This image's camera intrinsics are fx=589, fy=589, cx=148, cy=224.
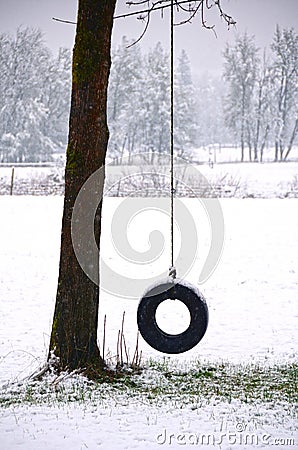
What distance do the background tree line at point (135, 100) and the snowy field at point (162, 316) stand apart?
2371 centimetres

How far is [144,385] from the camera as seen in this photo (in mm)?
5688

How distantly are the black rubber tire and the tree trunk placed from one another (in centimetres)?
55

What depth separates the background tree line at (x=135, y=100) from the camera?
4675 cm

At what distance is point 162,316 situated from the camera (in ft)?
32.8

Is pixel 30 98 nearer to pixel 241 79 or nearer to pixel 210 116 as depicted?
pixel 241 79

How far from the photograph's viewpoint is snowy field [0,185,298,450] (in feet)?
13.6

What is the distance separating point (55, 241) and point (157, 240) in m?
2.83

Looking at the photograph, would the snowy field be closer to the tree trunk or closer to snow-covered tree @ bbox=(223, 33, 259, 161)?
the tree trunk

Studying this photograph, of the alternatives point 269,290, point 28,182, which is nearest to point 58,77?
point 28,182

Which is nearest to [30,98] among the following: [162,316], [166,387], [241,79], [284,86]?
[241,79]

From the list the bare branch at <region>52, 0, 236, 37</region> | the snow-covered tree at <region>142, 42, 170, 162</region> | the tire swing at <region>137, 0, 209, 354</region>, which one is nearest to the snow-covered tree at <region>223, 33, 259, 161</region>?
the snow-covered tree at <region>142, 42, 170, 162</region>

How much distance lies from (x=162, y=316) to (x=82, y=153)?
4.94m

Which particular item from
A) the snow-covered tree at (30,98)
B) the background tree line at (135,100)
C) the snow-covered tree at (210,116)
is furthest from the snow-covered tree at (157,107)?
the snow-covered tree at (210,116)

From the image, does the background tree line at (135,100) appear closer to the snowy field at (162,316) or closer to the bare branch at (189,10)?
the snowy field at (162,316)
